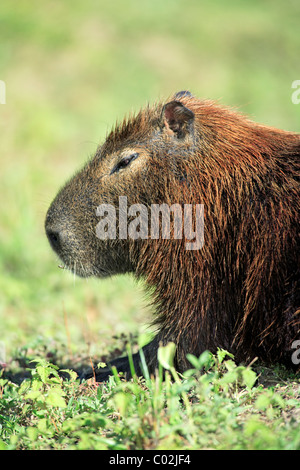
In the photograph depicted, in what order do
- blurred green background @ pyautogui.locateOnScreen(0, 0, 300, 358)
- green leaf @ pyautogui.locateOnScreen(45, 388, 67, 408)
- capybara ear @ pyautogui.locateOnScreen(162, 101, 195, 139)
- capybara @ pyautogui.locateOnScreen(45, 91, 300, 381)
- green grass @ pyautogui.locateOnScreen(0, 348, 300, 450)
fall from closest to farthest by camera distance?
green grass @ pyautogui.locateOnScreen(0, 348, 300, 450)
green leaf @ pyautogui.locateOnScreen(45, 388, 67, 408)
capybara @ pyautogui.locateOnScreen(45, 91, 300, 381)
capybara ear @ pyautogui.locateOnScreen(162, 101, 195, 139)
blurred green background @ pyautogui.locateOnScreen(0, 0, 300, 358)

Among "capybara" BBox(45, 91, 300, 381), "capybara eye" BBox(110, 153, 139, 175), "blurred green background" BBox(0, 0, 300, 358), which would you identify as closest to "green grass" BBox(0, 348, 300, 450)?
"capybara" BBox(45, 91, 300, 381)

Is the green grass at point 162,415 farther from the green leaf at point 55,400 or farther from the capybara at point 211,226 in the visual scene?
the capybara at point 211,226

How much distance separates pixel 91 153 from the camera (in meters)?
3.87

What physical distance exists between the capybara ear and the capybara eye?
0.84 feet

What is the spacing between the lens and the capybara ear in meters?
3.25

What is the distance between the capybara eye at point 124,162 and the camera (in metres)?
3.38

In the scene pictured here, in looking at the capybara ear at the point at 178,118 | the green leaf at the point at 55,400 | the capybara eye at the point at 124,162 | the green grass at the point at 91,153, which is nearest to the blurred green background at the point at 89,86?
the green grass at the point at 91,153

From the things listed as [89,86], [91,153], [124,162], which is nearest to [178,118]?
[124,162]

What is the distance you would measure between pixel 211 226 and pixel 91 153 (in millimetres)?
1124

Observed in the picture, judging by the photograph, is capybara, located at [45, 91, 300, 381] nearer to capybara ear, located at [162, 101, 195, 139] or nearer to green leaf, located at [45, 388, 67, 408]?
capybara ear, located at [162, 101, 195, 139]

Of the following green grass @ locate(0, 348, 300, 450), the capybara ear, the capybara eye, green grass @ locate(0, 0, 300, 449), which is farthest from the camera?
the capybara eye
